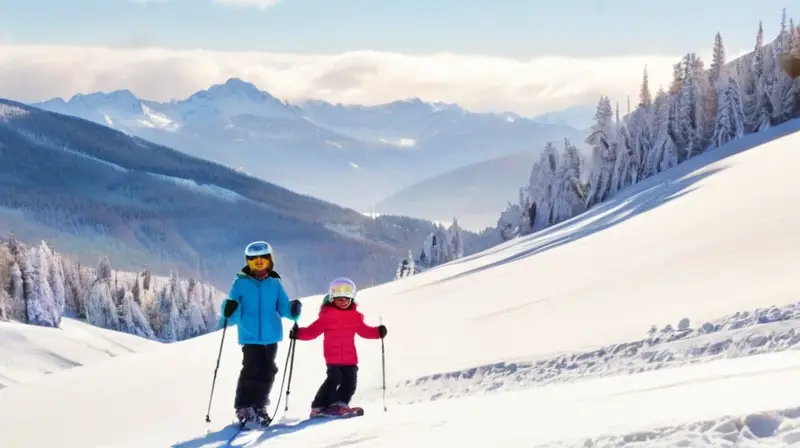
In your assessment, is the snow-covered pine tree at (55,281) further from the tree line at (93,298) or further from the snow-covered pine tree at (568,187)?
the snow-covered pine tree at (568,187)

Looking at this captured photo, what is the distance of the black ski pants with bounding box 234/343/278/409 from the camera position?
32.7 ft

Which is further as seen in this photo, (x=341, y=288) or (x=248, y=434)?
(x=341, y=288)

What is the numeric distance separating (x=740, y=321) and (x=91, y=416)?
1143cm

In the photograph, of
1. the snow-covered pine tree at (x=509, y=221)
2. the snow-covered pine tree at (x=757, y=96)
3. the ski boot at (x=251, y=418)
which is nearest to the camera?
the ski boot at (x=251, y=418)

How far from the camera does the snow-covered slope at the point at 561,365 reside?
6715 mm

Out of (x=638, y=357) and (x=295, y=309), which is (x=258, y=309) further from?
(x=638, y=357)

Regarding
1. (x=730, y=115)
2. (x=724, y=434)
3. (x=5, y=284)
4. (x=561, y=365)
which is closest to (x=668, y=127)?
(x=730, y=115)

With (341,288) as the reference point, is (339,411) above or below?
below

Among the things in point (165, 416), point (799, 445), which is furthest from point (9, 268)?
point (799, 445)

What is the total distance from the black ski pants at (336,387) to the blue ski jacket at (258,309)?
876 millimetres

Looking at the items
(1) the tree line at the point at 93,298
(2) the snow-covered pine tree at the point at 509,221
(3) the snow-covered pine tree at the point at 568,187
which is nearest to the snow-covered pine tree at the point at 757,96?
(3) the snow-covered pine tree at the point at 568,187

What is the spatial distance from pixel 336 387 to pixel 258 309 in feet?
5.00

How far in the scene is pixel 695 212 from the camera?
25266 mm

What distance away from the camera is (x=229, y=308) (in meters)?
9.92
